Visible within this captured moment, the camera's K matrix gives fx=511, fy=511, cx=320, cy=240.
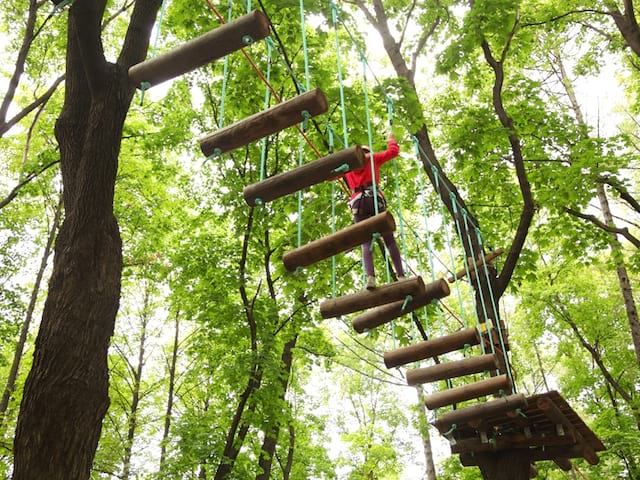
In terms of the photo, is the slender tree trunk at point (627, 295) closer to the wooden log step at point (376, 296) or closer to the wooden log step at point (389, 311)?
the wooden log step at point (389, 311)

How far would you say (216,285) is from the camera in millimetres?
9375

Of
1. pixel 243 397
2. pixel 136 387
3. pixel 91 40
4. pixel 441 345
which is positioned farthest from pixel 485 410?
pixel 136 387

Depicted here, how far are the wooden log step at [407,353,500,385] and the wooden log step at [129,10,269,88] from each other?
10.9 ft

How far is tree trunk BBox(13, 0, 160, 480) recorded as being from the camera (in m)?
3.43

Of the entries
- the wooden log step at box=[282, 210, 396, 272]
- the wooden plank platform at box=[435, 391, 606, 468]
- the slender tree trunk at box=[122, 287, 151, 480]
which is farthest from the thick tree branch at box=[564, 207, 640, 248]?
the slender tree trunk at box=[122, 287, 151, 480]

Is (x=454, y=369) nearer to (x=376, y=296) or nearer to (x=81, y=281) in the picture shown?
(x=376, y=296)

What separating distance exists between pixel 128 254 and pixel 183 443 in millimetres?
6740

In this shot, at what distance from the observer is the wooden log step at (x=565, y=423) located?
16.8 feet

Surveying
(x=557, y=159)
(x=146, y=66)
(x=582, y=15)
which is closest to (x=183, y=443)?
(x=146, y=66)

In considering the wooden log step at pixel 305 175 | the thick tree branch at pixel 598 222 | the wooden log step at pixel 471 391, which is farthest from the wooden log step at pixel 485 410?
the thick tree branch at pixel 598 222

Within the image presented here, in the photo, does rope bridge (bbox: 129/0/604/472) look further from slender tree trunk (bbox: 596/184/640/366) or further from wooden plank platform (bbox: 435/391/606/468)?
slender tree trunk (bbox: 596/184/640/366)

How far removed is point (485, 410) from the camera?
17.0 feet

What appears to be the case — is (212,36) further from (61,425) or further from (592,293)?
(592,293)

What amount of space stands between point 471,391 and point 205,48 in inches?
154
